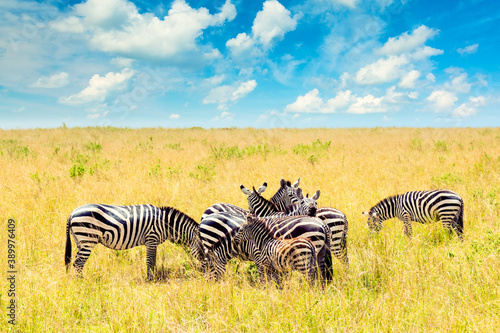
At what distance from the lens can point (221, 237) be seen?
424 cm

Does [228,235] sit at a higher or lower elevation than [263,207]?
lower

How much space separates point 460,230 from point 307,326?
4.17m

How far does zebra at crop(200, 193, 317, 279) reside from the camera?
4.16 metres

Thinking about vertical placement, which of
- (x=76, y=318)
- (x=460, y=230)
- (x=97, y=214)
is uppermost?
(x=97, y=214)

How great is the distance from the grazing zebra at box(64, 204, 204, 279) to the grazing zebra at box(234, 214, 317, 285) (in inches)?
39.0

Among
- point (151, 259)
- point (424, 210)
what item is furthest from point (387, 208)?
point (151, 259)

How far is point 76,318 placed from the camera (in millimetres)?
3383

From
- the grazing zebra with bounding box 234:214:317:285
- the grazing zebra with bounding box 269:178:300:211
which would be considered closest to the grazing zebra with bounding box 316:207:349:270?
the grazing zebra with bounding box 234:214:317:285

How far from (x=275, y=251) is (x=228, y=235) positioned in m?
0.84

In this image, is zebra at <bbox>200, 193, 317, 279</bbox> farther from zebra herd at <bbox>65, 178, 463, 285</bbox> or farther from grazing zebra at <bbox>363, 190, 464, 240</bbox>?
grazing zebra at <bbox>363, 190, 464, 240</bbox>

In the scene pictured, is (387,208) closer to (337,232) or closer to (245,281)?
(337,232)

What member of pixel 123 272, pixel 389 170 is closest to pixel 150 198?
pixel 123 272

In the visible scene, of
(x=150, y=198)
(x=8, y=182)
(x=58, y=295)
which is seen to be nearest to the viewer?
(x=58, y=295)

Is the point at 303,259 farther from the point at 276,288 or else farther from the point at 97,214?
the point at 97,214
